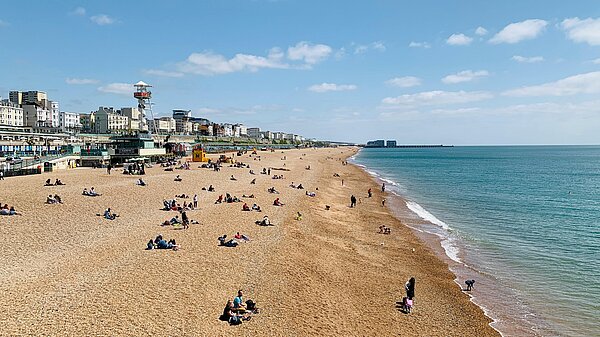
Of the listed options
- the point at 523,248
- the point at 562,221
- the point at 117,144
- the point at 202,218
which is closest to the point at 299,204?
the point at 202,218

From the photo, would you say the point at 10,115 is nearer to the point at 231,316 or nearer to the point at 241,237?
the point at 241,237

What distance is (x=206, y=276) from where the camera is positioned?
1408cm

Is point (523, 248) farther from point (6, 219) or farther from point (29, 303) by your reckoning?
point (6, 219)

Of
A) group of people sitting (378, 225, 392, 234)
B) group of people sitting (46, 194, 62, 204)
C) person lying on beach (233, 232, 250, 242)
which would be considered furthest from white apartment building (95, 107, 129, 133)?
person lying on beach (233, 232, 250, 242)

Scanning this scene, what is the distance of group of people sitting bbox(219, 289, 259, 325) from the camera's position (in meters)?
11.1

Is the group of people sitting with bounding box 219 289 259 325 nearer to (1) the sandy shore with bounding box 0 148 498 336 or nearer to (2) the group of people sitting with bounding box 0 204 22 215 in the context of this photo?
(1) the sandy shore with bounding box 0 148 498 336

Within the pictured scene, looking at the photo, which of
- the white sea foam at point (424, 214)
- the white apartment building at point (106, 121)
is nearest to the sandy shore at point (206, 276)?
the white sea foam at point (424, 214)

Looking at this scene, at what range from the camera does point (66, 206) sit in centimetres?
2291

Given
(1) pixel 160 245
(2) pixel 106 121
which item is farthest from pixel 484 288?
(2) pixel 106 121

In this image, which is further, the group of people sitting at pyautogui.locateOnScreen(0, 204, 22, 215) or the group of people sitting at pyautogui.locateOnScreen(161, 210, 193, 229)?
the group of people sitting at pyautogui.locateOnScreen(161, 210, 193, 229)

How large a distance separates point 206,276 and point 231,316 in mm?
3226

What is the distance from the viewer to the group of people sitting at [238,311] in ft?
36.3

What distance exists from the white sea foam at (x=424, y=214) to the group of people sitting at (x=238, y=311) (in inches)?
736

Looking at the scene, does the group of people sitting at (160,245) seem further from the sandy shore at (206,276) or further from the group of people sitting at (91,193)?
the group of people sitting at (91,193)
